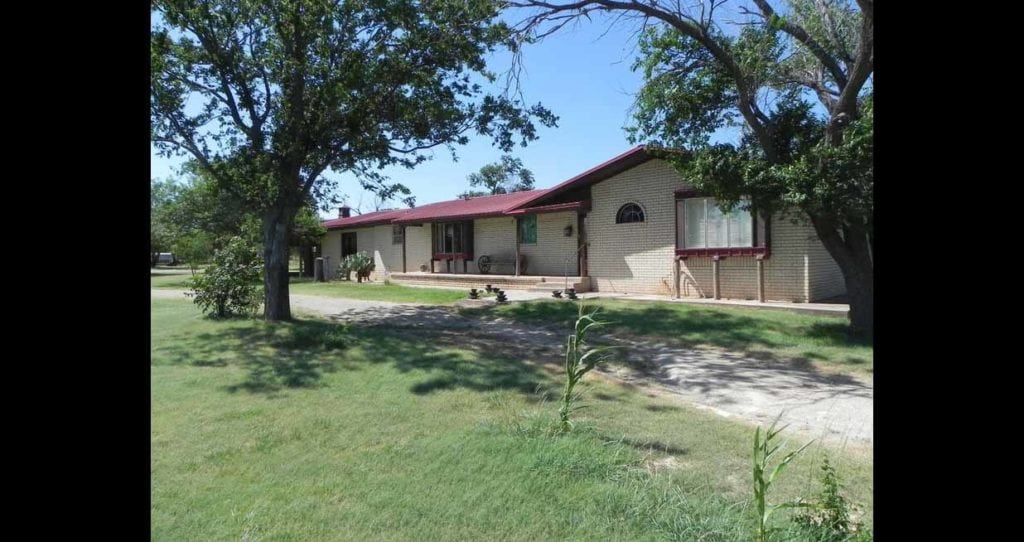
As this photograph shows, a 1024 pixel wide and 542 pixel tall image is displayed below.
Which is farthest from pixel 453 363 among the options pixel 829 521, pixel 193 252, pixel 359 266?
pixel 359 266

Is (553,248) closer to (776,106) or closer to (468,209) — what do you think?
(468,209)

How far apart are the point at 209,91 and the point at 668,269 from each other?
1148cm

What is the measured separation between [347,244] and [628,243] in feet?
59.0

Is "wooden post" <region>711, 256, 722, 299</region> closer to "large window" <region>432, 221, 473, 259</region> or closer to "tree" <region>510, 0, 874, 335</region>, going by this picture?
"tree" <region>510, 0, 874, 335</region>

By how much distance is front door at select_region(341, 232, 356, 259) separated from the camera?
3009 cm

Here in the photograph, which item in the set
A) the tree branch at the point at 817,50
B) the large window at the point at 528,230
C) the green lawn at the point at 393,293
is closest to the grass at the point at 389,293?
the green lawn at the point at 393,293

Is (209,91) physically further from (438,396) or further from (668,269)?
(668,269)

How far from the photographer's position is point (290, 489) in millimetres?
3525

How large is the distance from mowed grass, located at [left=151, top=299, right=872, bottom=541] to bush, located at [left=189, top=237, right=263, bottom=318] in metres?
6.10

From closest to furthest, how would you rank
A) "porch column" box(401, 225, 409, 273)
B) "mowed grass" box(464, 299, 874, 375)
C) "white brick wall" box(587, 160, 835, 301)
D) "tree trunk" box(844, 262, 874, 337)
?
1. "mowed grass" box(464, 299, 874, 375)
2. "tree trunk" box(844, 262, 874, 337)
3. "white brick wall" box(587, 160, 835, 301)
4. "porch column" box(401, 225, 409, 273)

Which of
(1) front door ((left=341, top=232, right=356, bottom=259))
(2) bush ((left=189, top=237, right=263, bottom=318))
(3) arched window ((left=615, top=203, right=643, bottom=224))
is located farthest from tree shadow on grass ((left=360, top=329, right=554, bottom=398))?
(1) front door ((left=341, top=232, right=356, bottom=259))

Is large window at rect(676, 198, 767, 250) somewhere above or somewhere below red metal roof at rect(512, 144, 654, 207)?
below

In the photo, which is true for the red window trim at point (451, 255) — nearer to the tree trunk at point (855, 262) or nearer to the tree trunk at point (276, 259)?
the tree trunk at point (276, 259)
